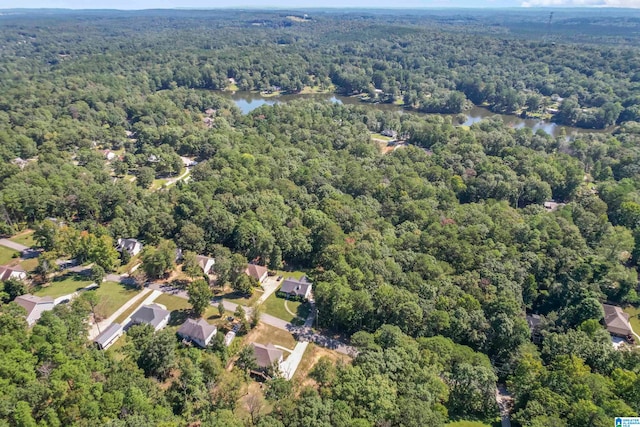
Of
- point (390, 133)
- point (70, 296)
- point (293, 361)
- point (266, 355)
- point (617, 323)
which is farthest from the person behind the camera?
point (390, 133)

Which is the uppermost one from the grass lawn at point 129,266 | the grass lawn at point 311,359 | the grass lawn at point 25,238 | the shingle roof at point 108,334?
the shingle roof at point 108,334

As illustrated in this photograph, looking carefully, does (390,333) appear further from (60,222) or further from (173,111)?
(173,111)

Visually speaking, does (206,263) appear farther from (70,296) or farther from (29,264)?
(29,264)

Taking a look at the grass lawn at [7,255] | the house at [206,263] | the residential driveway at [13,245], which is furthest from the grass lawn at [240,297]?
the residential driveway at [13,245]

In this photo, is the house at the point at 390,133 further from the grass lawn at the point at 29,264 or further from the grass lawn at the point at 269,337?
the grass lawn at the point at 29,264

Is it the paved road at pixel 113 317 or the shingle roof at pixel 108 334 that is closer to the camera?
the shingle roof at pixel 108 334

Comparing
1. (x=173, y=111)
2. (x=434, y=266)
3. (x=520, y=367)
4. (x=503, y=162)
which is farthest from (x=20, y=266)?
(x=503, y=162)

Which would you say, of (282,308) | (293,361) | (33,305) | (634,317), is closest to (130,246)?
(33,305)
